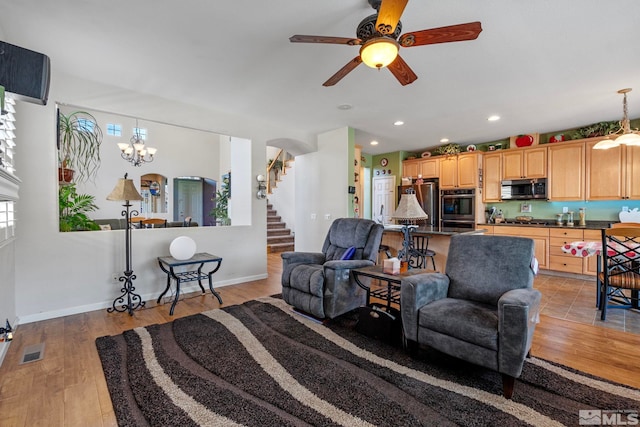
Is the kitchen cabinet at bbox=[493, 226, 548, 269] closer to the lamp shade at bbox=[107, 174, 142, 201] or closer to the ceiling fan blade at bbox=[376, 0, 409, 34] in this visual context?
the ceiling fan blade at bbox=[376, 0, 409, 34]

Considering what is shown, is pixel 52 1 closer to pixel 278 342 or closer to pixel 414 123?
pixel 278 342

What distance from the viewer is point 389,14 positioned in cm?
172

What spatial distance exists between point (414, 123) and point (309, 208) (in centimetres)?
240

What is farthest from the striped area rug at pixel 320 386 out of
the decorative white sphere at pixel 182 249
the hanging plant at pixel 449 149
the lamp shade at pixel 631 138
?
the hanging plant at pixel 449 149

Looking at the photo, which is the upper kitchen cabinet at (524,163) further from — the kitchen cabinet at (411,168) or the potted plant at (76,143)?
the potted plant at (76,143)

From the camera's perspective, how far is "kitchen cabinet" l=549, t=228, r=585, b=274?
→ 15.6 ft

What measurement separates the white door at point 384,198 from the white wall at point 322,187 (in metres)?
2.36

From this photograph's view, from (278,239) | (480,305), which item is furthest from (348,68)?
(278,239)

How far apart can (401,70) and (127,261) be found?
3.37m

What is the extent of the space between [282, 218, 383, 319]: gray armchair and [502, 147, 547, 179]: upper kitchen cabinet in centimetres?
407

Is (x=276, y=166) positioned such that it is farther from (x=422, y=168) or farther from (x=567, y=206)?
(x=567, y=206)

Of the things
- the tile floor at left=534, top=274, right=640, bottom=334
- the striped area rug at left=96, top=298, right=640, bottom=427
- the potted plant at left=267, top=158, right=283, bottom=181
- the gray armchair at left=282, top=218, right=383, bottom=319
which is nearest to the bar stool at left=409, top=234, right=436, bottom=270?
the gray armchair at left=282, top=218, right=383, bottom=319

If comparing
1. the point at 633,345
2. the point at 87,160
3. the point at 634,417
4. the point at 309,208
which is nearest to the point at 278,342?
the point at 634,417

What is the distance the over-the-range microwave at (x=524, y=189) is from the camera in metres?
5.32
